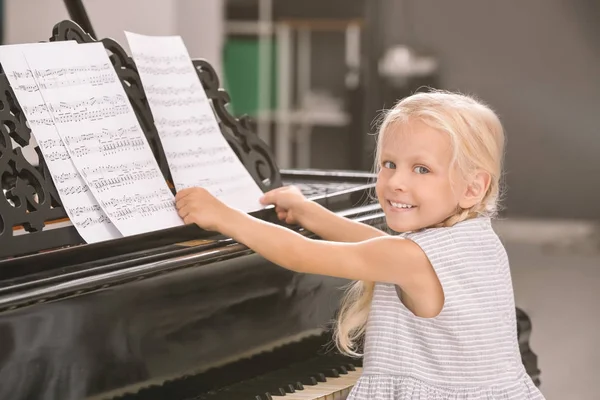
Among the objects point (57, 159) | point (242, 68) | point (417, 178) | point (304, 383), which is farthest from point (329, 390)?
point (242, 68)

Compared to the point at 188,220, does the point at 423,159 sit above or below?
above

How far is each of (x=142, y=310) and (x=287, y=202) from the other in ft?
1.98

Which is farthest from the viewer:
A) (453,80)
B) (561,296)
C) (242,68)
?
(242,68)

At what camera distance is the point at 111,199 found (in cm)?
210

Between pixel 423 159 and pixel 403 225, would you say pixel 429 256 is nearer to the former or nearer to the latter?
pixel 403 225

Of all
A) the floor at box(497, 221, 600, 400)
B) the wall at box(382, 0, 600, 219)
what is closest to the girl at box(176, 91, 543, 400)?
the floor at box(497, 221, 600, 400)

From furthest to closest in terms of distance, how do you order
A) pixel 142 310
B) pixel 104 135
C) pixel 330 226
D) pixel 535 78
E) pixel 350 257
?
pixel 535 78, pixel 330 226, pixel 104 135, pixel 350 257, pixel 142 310

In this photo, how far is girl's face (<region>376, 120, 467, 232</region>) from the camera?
2102 millimetres

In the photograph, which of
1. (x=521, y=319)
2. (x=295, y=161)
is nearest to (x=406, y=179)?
(x=521, y=319)

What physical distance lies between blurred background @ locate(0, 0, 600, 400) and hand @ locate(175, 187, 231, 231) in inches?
220

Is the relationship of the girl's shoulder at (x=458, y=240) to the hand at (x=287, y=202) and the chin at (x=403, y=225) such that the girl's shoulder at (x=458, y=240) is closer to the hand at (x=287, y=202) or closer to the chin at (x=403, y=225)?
the chin at (x=403, y=225)

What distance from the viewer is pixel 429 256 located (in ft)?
6.89

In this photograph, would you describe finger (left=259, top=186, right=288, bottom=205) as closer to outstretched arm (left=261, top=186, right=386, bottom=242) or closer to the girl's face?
outstretched arm (left=261, top=186, right=386, bottom=242)

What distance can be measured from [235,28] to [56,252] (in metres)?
7.53
